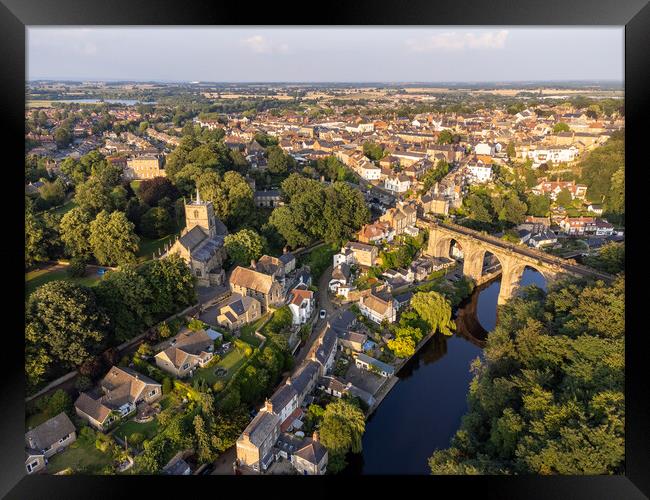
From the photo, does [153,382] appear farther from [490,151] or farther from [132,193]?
[490,151]

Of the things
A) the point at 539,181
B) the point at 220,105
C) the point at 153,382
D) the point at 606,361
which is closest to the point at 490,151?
the point at 539,181

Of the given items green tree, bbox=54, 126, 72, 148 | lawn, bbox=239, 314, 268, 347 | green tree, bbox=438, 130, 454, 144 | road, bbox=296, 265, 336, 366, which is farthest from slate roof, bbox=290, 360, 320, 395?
green tree, bbox=438, 130, 454, 144

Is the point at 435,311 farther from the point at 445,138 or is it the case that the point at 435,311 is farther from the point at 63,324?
the point at 445,138

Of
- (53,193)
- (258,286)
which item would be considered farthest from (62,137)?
(258,286)

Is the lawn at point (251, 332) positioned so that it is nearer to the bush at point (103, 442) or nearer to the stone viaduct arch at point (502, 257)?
the bush at point (103, 442)

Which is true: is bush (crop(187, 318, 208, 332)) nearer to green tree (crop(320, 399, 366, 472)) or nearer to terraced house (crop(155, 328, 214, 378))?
terraced house (crop(155, 328, 214, 378))
